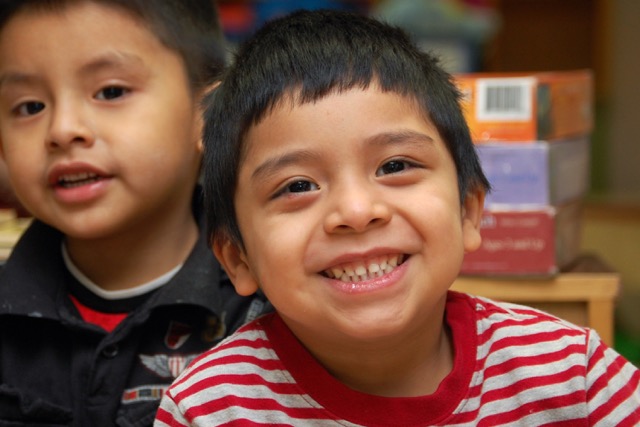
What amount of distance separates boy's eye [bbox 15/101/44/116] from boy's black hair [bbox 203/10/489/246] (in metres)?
0.32

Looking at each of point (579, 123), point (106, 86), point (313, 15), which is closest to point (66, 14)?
point (106, 86)

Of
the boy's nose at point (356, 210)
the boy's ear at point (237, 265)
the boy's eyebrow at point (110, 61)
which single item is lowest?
the boy's ear at point (237, 265)

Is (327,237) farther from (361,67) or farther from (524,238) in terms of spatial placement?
(524,238)

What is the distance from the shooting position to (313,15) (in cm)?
104

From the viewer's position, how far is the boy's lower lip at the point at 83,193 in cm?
122

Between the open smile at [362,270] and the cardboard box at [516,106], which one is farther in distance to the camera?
the cardboard box at [516,106]

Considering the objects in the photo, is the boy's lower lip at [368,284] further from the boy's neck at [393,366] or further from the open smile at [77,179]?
the open smile at [77,179]

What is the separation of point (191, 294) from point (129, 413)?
182 millimetres

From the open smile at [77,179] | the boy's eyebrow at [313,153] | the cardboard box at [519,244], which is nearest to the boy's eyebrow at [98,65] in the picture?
the open smile at [77,179]

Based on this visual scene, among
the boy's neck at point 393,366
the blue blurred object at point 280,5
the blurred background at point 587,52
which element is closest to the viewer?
the boy's neck at point 393,366

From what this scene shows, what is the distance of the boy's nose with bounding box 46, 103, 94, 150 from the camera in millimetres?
1189

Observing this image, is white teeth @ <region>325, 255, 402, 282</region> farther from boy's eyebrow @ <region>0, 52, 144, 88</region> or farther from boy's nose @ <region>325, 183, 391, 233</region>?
boy's eyebrow @ <region>0, 52, 144, 88</region>

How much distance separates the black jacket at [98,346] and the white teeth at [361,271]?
13.4 inches

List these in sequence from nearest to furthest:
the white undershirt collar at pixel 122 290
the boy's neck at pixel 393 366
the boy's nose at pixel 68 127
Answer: the boy's neck at pixel 393 366 → the boy's nose at pixel 68 127 → the white undershirt collar at pixel 122 290
